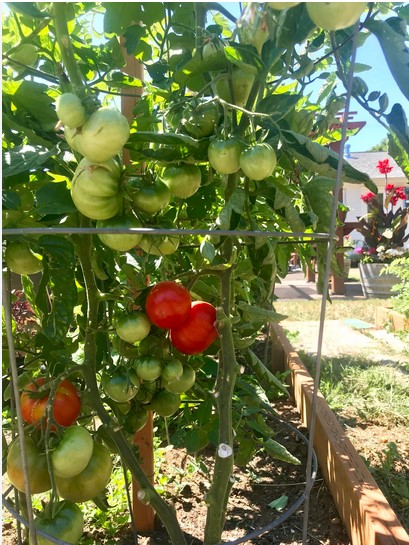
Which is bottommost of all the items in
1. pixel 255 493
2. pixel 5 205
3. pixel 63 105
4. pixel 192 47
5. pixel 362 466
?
pixel 255 493

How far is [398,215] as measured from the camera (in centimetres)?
666

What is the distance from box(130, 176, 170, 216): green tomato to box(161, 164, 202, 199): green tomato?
0.08 feet

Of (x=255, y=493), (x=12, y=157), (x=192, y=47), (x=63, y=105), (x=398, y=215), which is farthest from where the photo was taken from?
(x=398, y=215)

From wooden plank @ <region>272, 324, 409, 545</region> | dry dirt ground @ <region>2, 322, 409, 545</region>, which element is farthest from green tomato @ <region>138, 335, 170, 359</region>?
wooden plank @ <region>272, 324, 409, 545</region>

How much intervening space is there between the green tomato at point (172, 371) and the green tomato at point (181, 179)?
26cm

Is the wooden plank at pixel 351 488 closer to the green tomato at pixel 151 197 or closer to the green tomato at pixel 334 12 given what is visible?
the green tomato at pixel 151 197

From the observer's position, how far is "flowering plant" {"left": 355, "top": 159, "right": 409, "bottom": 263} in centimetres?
610

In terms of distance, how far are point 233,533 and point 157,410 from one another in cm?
70

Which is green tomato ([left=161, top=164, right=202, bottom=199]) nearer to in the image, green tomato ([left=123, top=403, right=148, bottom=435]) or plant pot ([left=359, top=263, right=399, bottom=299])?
green tomato ([left=123, top=403, right=148, bottom=435])

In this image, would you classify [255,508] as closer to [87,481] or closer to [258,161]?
[87,481]

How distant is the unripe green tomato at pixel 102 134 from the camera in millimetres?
544

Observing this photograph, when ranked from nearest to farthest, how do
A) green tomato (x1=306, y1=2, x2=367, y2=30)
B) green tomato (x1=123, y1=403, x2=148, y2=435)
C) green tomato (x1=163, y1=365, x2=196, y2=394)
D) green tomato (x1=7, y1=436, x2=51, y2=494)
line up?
green tomato (x1=306, y1=2, x2=367, y2=30) → green tomato (x1=7, y1=436, x2=51, y2=494) → green tomato (x1=163, y1=365, x2=196, y2=394) → green tomato (x1=123, y1=403, x2=148, y2=435)

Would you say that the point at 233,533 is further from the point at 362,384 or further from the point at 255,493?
the point at 362,384

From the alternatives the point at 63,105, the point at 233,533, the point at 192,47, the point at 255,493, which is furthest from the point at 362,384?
the point at 63,105
